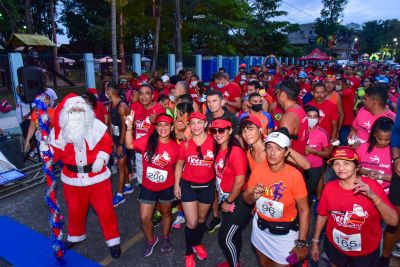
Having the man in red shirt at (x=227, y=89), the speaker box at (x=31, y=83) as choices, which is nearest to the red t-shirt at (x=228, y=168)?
the speaker box at (x=31, y=83)

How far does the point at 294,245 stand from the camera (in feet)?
8.93

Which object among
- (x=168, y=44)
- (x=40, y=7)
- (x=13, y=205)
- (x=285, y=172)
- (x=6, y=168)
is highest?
(x=40, y=7)

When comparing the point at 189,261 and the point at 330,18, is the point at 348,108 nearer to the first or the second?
the point at 189,261

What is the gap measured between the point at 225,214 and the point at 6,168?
5235 mm

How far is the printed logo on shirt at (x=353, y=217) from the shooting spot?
2513 mm

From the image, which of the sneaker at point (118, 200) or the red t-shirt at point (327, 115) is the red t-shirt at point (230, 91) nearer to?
the red t-shirt at point (327, 115)

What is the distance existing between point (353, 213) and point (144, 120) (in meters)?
3.56

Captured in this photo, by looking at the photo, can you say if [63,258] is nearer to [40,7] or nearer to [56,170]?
[56,170]

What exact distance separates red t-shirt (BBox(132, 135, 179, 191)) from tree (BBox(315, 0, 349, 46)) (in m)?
66.9

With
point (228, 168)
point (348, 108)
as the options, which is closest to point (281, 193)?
point (228, 168)

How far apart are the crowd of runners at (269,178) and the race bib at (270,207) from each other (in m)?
0.01

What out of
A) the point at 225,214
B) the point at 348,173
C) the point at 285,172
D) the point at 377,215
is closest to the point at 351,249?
the point at 377,215

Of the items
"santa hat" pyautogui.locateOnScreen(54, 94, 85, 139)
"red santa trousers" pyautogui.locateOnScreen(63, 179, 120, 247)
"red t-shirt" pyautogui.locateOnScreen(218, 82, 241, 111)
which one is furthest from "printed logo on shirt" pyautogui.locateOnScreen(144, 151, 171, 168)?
"red t-shirt" pyautogui.locateOnScreen(218, 82, 241, 111)

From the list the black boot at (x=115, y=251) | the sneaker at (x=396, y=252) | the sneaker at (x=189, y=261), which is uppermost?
the sneaker at (x=396, y=252)
